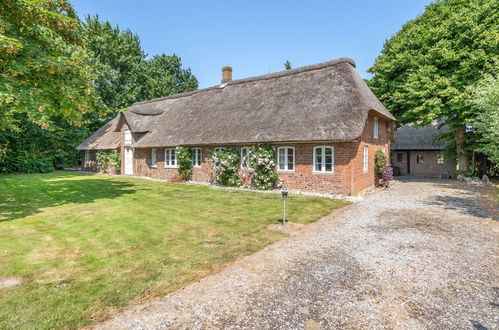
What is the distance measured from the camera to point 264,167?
1564cm

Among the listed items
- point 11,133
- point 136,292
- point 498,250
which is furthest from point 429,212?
point 11,133

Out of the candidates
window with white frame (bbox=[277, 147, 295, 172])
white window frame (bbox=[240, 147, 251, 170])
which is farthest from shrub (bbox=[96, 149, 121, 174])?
window with white frame (bbox=[277, 147, 295, 172])

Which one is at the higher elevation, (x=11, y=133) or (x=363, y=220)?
(x=11, y=133)

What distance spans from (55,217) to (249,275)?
764cm

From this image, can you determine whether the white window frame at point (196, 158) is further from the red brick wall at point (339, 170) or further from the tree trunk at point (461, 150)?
the tree trunk at point (461, 150)

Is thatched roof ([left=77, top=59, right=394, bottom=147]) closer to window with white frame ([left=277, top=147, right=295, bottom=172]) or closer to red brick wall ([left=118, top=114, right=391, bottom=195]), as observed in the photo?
red brick wall ([left=118, top=114, right=391, bottom=195])

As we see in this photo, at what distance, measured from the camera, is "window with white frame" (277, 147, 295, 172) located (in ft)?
50.5

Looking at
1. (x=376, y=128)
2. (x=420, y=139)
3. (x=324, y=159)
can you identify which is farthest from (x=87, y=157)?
(x=420, y=139)

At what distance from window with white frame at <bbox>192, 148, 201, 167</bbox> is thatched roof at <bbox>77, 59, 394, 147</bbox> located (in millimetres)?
1016

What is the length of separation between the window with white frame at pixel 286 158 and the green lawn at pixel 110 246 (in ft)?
11.6

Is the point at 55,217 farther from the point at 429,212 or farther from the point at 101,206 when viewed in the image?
the point at 429,212

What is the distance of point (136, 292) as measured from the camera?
14.3ft

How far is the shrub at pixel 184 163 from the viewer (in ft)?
65.3

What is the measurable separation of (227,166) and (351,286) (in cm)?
1306
